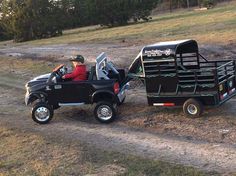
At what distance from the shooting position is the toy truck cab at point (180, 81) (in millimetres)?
10867

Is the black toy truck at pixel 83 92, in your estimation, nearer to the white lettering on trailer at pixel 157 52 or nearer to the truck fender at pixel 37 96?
the truck fender at pixel 37 96

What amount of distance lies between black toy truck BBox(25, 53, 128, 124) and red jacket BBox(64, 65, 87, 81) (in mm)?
171

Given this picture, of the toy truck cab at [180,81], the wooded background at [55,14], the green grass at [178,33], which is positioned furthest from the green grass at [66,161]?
the wooded background at [55,14]

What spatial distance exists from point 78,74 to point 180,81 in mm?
2733

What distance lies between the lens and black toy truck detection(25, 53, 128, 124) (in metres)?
11.6

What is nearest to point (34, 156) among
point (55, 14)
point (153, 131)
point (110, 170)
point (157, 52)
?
point (110, 170)

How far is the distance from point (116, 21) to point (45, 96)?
45.2m

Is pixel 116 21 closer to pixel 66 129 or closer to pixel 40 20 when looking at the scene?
pixel 40 20

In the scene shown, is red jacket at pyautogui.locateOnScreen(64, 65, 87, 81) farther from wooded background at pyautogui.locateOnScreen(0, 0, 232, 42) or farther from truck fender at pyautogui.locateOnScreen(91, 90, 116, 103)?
wooded background at pyautogui.locateOnScreen(0, 0, 232, 42)

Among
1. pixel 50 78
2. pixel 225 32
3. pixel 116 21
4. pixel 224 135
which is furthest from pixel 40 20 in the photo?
pixel 224 135

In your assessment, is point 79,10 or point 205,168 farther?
point 79,10

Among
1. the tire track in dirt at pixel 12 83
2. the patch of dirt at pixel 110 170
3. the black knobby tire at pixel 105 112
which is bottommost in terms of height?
the patch of dirt at pixel 110 170

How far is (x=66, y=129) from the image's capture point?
11352 millimetres

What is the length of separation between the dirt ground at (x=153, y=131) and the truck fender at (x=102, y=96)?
60cm
